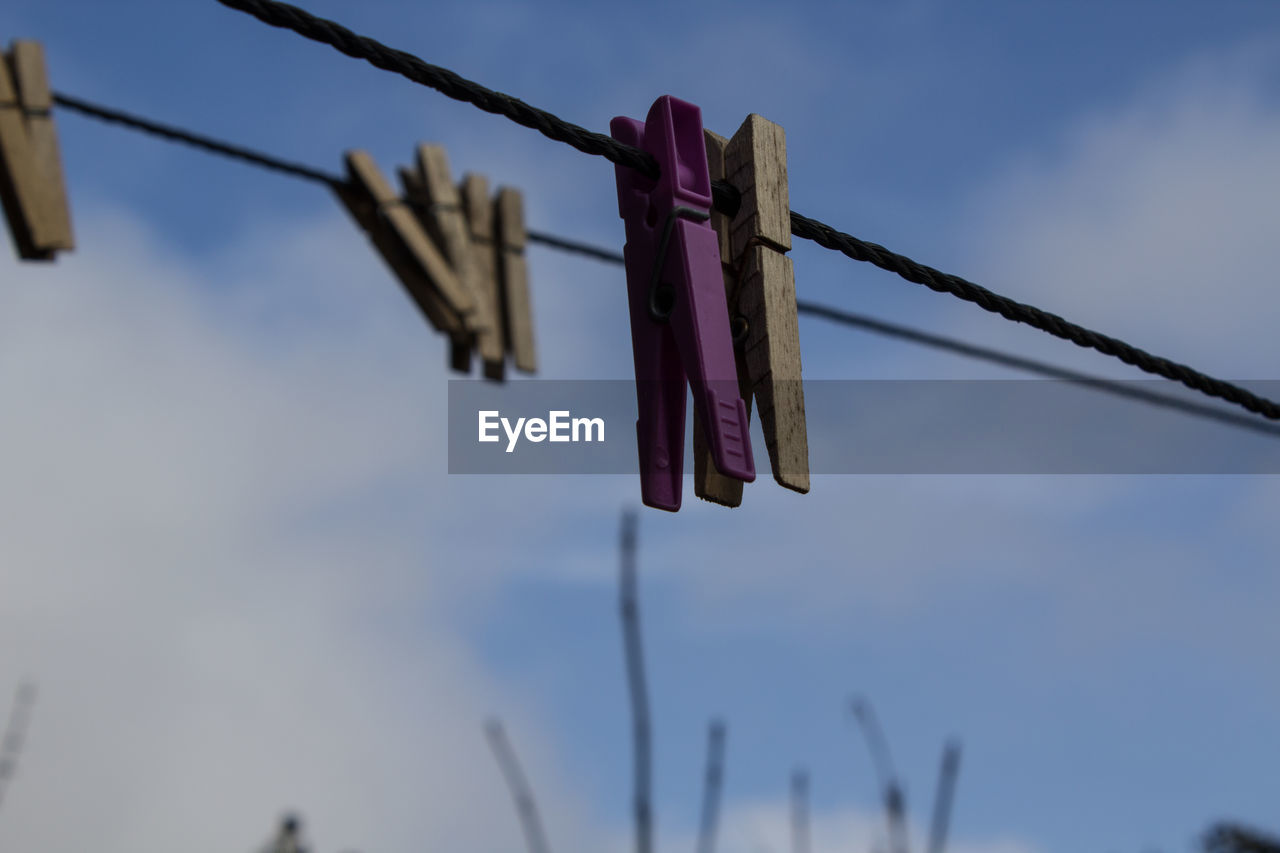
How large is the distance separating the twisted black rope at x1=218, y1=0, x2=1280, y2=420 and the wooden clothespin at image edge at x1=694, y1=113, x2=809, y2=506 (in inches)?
1.9

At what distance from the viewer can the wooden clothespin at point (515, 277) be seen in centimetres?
297

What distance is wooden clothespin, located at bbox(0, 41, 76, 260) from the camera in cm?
193

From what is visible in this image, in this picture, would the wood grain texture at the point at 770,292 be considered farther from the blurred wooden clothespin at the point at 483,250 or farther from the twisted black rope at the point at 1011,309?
the blurred wooden clothespin at the point at 483,250

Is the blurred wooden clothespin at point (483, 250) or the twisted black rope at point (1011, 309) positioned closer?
the twisted black rope at point (1011, 309)

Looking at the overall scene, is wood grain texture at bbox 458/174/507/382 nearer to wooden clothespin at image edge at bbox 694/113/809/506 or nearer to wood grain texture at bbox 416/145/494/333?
wood grain texture at bbox 416/145/494/333

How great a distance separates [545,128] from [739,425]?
1.67 feet

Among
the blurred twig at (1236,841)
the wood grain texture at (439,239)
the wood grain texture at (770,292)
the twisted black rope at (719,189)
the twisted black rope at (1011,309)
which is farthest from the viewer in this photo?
the blurred twig at (1236,841)

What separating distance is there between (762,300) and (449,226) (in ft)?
4.35

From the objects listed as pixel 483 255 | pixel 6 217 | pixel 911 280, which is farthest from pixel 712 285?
pixel 483 255

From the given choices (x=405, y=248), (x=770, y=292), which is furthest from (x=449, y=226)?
(x=770, y=292)

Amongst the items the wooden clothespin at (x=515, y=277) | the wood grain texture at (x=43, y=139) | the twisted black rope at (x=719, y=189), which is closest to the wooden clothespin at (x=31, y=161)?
the wood grain texture at (x=43, y=139)

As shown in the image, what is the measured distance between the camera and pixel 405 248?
2920 millimetres

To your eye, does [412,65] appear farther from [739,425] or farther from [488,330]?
[488,330]

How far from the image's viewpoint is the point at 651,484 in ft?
6.00
